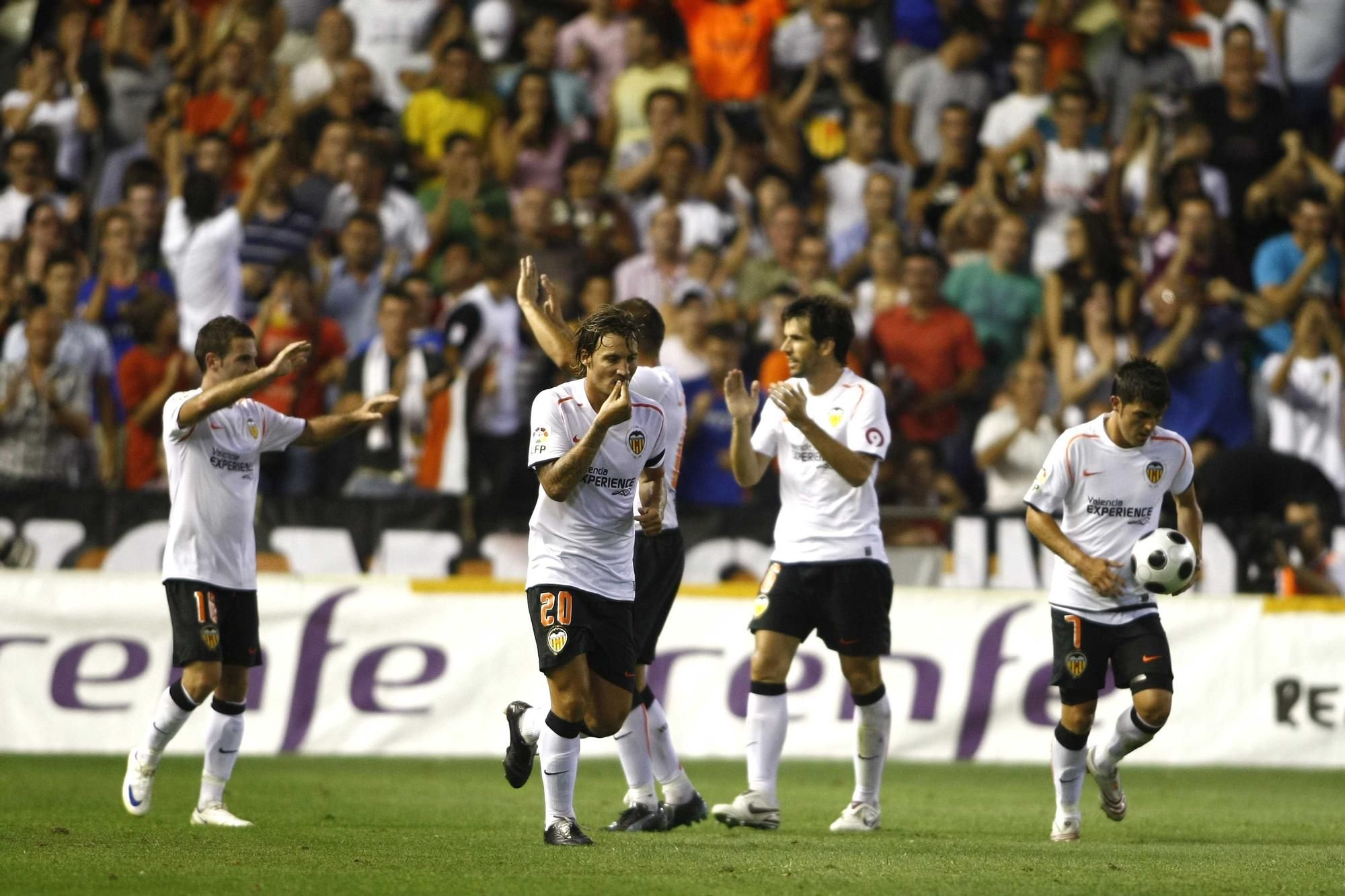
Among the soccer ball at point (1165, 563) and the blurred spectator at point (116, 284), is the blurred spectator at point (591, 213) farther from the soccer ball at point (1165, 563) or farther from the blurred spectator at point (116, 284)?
the soccer ball at point (1165, 563)

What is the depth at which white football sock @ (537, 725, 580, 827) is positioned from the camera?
8.50 meters

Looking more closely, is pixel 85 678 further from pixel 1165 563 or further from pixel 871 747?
pixel 1165 563

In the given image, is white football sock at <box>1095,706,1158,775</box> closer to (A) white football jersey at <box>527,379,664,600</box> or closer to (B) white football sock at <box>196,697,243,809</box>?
(A) white football jersey at <box>527,379,664,600</box>

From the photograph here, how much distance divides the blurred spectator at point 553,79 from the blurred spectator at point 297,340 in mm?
3379

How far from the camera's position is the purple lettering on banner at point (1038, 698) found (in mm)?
14172

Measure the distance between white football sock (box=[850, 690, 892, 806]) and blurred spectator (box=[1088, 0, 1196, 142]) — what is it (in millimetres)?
10462

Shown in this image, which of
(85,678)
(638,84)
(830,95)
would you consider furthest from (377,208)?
(85,678)

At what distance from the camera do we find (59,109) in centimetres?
1923

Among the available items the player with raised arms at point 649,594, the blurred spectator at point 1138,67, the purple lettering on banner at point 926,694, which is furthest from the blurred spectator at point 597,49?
the player with raised arms at point 649,594

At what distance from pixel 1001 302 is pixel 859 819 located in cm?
832

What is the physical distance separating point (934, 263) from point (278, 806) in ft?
27.3

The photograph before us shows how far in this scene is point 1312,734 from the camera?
45.9 feet

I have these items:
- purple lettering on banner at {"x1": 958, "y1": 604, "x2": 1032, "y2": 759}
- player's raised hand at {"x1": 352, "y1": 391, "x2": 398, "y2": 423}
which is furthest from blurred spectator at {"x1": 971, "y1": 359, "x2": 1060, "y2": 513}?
player's raised hand at {"x1": 352, "y1": 391, "x2": 398, "y2": 423}

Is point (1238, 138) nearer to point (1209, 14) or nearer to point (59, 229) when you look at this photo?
point (1209, 14)
